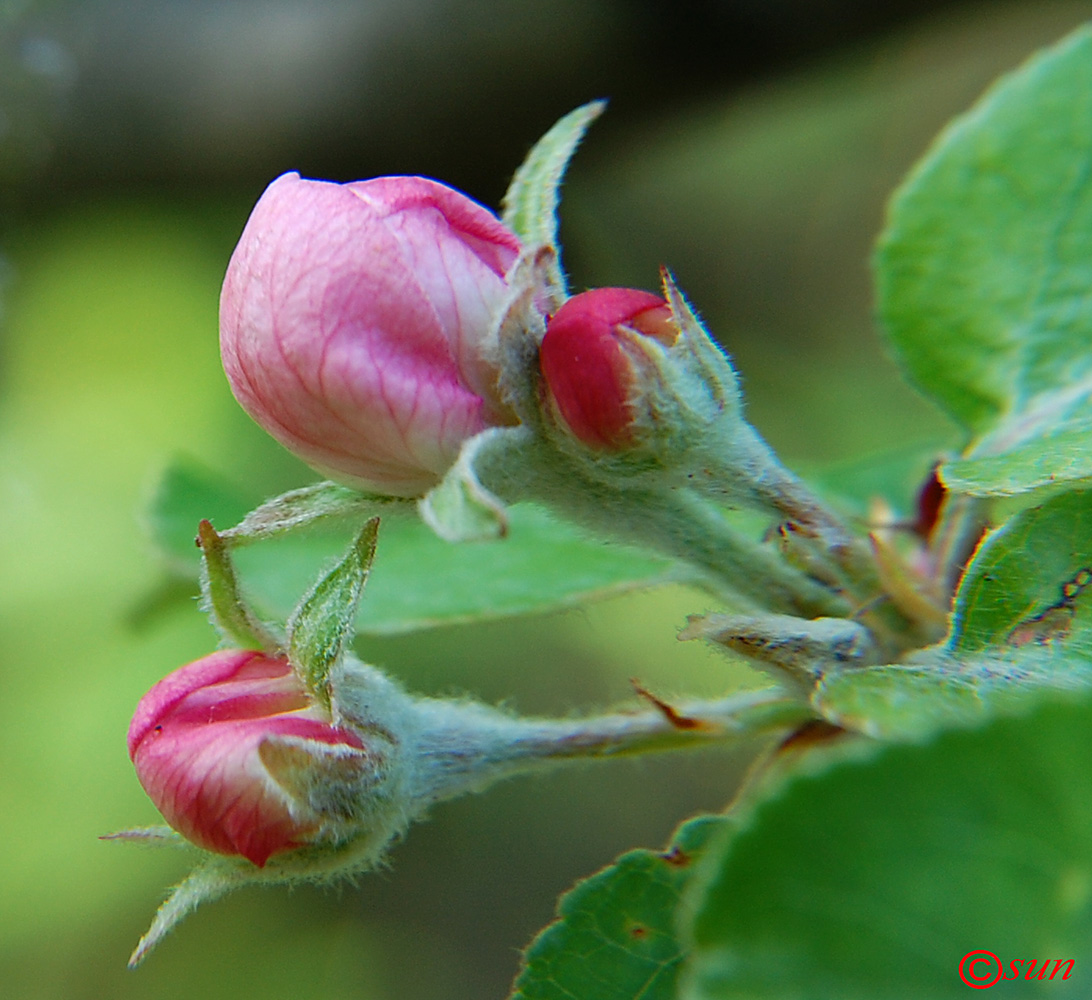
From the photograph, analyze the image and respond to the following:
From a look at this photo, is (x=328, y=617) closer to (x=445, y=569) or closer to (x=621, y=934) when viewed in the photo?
(x=621, y=934)

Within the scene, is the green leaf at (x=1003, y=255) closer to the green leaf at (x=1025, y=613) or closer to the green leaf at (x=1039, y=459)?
the green leaf at (x=1039, y=459)

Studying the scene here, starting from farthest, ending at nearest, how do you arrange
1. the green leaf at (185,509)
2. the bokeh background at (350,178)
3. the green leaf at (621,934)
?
the bokeh background at (350,178)
the green leaf at (185,509)
the green leaf at (621,934)

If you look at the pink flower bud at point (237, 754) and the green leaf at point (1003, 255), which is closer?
the pink flower bud at point (237, 754)

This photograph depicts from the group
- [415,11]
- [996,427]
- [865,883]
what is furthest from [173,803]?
[415,11]

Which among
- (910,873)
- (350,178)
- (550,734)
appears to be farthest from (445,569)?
(350,178)

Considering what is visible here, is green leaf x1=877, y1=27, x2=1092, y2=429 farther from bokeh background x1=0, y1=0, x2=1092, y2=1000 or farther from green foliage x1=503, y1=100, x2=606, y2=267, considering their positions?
bokeh background x1=0, y1=0, x2=1092, y2=1000

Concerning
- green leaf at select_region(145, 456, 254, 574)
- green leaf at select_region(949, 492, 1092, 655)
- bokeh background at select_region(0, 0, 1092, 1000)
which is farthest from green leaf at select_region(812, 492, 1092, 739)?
bokeh background at select_region(0, 0, 1092, 1000)

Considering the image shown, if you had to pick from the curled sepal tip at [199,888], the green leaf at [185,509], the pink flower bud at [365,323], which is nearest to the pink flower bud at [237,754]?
the curled sepal tip at [199,888]
